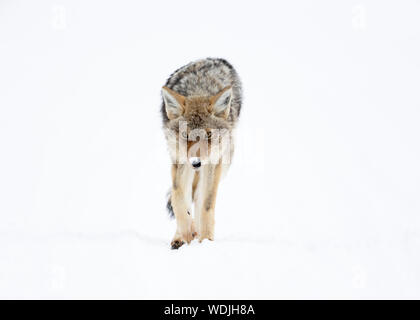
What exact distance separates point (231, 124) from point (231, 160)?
744 mm

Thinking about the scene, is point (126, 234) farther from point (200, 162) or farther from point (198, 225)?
point (200, 162)

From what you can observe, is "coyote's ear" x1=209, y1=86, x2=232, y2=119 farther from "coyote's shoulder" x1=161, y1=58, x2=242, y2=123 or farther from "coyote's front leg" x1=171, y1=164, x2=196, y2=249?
"coyote's front leg" x1=171, y1=164, x2=196, y2=249

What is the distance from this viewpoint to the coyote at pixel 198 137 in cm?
725

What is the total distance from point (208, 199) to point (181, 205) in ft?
1.50

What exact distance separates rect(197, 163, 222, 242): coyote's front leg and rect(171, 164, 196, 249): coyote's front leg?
234mm

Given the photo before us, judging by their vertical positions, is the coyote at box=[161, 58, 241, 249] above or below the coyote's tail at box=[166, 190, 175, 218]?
above

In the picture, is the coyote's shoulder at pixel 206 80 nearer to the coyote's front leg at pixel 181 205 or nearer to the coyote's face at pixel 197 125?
the coyote's face at pixel 197 125

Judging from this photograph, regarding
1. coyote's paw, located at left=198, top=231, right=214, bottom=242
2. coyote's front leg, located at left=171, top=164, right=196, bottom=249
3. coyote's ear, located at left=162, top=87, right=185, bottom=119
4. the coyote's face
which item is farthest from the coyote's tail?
coyote's ear, located at left=162, top=87, right=185, bottom=119

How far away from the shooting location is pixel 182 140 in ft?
23.7

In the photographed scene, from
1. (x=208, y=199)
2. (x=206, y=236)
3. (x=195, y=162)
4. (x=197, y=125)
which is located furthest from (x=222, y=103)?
(x=206, y=236)

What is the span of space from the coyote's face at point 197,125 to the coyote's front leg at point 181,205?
0.99 feet

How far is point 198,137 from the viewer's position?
7168 mm

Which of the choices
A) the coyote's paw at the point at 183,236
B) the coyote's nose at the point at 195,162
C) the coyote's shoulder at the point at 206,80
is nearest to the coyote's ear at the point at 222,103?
the coyote's shoulder at the point at 206,80

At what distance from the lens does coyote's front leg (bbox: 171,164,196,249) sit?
7.75 meters
